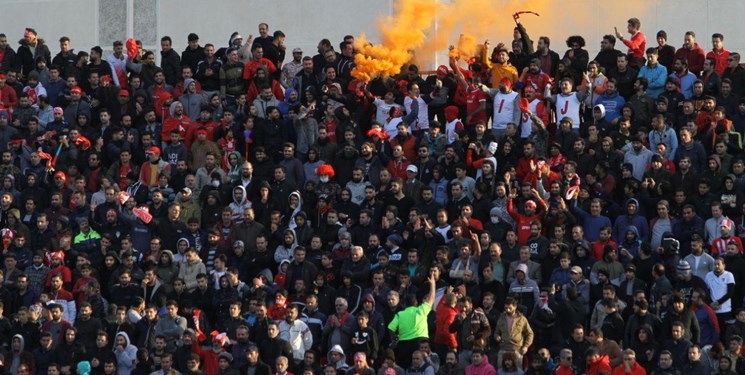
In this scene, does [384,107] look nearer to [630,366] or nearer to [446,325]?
[446,325]

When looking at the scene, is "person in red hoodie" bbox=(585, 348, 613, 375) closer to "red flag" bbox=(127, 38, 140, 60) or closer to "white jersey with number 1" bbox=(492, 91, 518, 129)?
"white jersey with number 1" bbox=(492, 91, 518, 129)

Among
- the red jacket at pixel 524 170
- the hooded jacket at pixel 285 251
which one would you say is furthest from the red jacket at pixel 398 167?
the hooded jacket at pixel 285 251

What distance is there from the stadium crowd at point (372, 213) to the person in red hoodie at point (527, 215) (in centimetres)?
6

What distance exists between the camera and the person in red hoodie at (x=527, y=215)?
85.6ft

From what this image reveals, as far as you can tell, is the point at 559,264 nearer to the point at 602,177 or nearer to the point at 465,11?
the point at 602,177

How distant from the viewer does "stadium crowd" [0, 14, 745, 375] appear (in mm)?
24375

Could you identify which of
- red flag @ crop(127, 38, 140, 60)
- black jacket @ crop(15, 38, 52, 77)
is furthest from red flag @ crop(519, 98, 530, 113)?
black jacket @ crop(15, 38, 52, 77)

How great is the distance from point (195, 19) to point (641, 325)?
1378 centimetres

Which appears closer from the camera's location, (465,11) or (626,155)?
(626,155)

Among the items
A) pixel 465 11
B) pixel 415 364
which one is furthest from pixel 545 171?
pixel 465 11

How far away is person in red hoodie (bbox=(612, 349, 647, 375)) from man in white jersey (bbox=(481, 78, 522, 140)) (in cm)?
611

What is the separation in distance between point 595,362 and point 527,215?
351 cm

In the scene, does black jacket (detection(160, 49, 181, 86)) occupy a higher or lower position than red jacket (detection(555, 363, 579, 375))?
higher

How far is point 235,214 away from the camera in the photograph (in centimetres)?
2747
